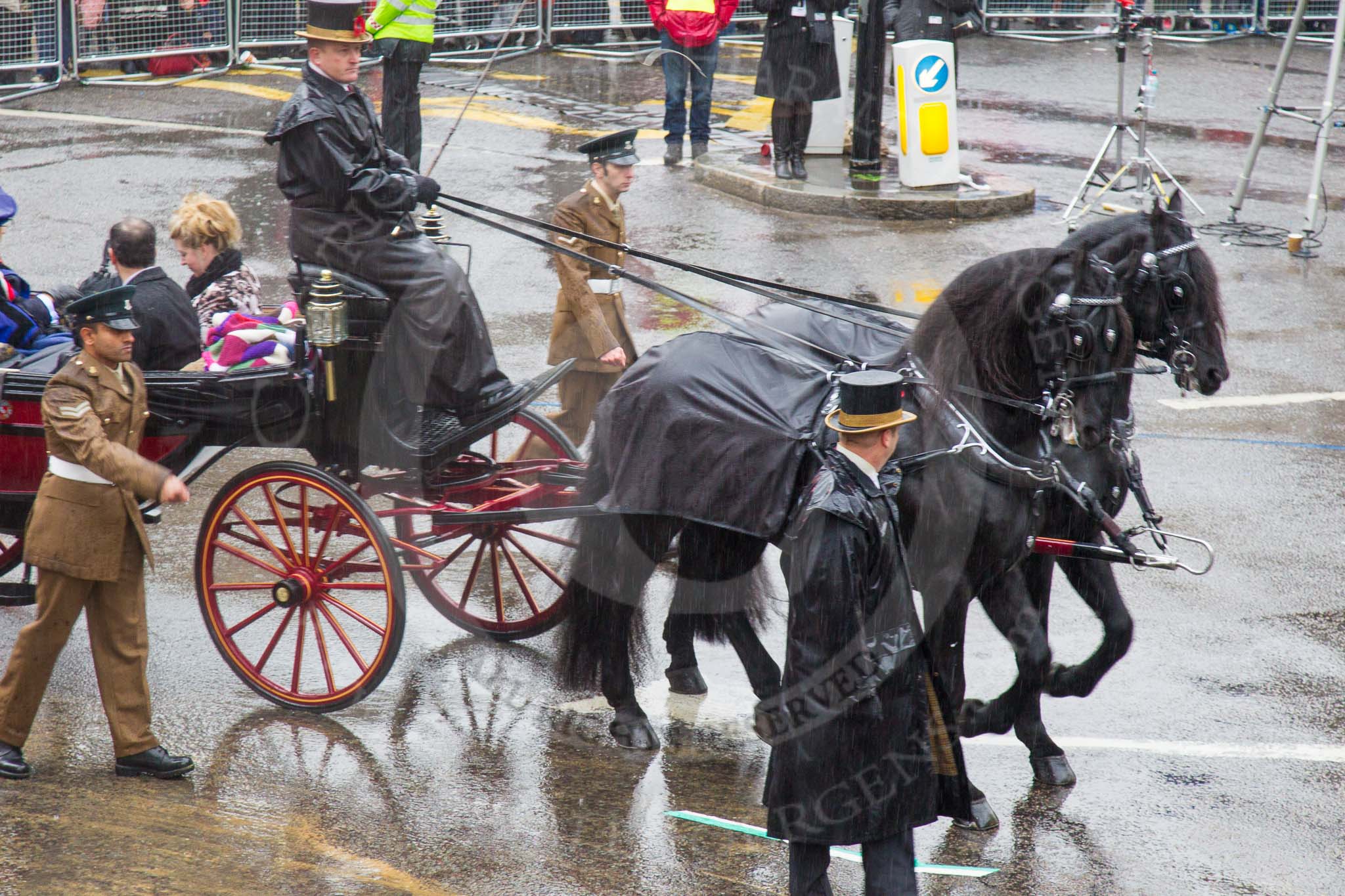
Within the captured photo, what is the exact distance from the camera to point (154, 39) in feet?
53.4

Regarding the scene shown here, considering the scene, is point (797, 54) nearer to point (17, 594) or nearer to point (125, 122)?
point (125, 122)

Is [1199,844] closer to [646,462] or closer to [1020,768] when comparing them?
[1020,768]

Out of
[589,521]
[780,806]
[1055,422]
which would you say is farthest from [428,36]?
[780,806]

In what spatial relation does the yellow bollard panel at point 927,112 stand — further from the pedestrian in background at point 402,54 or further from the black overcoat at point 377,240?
the black overcoat at point 377,240

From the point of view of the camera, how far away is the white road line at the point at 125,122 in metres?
14.2

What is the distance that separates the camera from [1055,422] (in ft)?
16.2

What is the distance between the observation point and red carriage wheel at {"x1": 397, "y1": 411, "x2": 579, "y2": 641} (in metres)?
5.84

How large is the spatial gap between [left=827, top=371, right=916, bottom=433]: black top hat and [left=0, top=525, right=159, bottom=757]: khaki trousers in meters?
2.56

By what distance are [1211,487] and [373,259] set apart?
4.61m

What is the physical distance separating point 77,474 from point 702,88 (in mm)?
9577

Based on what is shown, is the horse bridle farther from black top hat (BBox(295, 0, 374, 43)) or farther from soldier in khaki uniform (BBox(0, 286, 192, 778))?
soldier in khaki uniform (BBox(0, 286, 192, 778))

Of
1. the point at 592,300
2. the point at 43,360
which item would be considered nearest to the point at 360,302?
the point at 43,360

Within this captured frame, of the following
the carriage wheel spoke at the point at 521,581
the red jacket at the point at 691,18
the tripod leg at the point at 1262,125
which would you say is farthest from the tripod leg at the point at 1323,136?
the carriage wheel spoke at the point at 521,581

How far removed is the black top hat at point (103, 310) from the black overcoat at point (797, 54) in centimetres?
873
